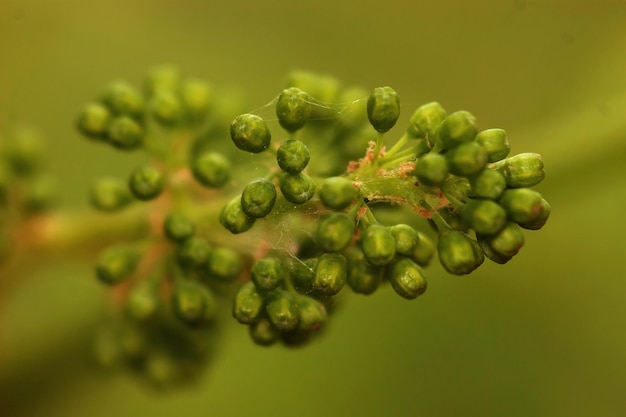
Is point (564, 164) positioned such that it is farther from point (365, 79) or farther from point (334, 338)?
point (334, 338)

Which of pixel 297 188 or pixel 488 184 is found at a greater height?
pixel 488 184

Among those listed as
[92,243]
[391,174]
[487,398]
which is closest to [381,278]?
[391,174]

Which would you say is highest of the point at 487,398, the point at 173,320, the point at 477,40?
the point at 477,40

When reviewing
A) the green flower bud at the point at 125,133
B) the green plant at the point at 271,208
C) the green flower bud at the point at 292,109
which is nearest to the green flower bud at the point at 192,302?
the green plant at the point at 271,208

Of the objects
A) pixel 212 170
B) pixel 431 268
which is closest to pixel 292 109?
pixel 212 170

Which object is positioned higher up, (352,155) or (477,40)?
(477,40)

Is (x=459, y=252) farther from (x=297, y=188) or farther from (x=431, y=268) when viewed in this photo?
(x=431, y=268)
